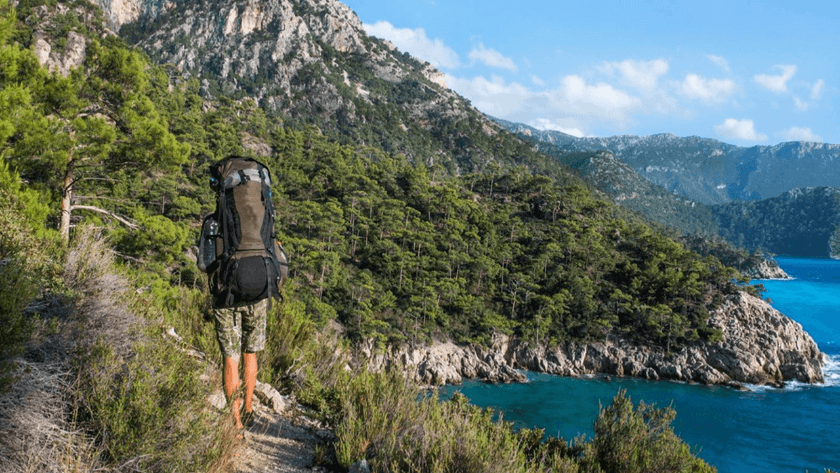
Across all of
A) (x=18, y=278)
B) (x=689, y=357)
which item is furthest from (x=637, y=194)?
(x=18, y=278)

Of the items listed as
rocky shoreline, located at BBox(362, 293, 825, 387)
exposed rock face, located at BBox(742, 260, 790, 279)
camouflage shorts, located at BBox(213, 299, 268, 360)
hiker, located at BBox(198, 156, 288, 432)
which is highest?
exposed rock face, located at BBox(742, 260, 790, 279)

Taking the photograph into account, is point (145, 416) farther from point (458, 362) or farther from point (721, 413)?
point (721, 413)

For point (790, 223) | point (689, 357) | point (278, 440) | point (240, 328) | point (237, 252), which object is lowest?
point (689, 357)

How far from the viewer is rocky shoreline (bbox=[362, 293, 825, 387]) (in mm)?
34062

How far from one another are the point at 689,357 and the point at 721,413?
7363 millimetres

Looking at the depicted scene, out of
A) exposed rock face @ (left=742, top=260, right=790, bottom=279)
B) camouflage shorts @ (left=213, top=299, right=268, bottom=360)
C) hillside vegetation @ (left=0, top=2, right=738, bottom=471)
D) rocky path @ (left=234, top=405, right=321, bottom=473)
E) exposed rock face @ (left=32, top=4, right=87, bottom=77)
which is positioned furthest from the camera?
exposed rock face @ (left=742, top=260, right=790, bottom=279)

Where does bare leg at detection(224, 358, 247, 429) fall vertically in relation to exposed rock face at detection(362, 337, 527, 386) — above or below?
above

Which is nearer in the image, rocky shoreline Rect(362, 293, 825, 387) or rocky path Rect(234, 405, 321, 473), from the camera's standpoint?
rocky path Rect(234, 405, 321, 473)

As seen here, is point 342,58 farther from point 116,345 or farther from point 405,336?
point 116,345

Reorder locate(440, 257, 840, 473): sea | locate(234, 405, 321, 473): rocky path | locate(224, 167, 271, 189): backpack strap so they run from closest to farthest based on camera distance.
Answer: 1. locate(234, 405, 321, 473): rocky path
2. locate(224, 167, 271, 189): backpack strap
3. locate(440, 257, 840, 473): sea

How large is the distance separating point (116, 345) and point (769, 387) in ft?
143

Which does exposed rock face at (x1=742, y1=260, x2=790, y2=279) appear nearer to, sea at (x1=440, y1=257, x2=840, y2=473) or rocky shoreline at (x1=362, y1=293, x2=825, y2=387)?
sea at (x1=440, y1=257, x2=840, y2=473)

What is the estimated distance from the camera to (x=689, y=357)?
35.6 meters

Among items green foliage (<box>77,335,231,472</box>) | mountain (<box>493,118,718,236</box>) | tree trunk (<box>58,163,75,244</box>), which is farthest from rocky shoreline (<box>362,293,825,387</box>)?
mountain (<box>493,118,718,236</box>)
